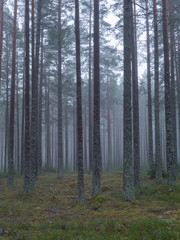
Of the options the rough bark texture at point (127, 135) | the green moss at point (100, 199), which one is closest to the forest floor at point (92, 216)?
the green moss at point (100, 199)

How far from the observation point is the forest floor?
5809 mm

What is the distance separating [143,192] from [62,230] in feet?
20.9

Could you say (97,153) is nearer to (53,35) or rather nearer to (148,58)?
(148,58)

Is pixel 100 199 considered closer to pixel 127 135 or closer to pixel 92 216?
pixel 92 216

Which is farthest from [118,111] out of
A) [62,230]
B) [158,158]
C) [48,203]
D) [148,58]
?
[62,230]

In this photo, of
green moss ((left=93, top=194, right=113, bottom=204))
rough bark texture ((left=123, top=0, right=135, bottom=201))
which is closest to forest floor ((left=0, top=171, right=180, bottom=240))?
green moss ((left=93, top=194, right=113, bottom=204))

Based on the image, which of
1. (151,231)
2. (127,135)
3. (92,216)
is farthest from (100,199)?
(151,231)

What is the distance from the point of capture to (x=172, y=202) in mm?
9375

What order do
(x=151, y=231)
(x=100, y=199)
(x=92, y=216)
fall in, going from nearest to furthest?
(x=151, y=231) < (x=92, y=216) < (x=100, y=199)

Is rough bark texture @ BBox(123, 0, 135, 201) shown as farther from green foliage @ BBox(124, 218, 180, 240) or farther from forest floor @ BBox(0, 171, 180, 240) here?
green foliage @ BBox(124, 218, 180, 240)

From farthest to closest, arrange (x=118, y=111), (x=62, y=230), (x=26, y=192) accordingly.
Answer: (x=118, y=111)
(x=26, y=192)
(x=62, y=230)

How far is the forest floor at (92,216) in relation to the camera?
5809mm

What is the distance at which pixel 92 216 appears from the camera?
8062 millimetres

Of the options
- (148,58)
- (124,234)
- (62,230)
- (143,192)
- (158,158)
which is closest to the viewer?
→ (124,234)
